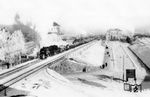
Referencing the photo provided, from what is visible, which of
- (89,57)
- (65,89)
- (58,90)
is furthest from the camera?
(89,57)

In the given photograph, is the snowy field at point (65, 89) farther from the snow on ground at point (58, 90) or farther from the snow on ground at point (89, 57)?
the snow on ground at point (89, 57)

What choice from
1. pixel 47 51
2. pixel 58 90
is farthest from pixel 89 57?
pixel 58 90

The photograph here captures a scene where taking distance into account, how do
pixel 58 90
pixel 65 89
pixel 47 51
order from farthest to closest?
1. pixel 47 51
2. pixel 65 89
3. pixel 58 90

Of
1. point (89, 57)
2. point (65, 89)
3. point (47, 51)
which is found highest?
point (47, 51)

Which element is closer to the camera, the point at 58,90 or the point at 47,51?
the point at 58,90

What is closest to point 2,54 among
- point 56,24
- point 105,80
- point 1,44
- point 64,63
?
point 1,44

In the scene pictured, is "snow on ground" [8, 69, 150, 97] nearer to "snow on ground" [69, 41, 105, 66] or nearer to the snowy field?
the snowy field

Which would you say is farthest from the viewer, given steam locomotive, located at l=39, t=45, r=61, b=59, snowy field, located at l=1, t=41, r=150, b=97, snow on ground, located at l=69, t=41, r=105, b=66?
steam locomotive, located at l=39, t=45, r=61, b=59

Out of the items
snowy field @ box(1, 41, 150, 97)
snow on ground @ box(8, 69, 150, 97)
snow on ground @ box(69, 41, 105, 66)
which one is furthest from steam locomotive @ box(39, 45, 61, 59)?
snow on ground @ box(8, 69, 150, 97)

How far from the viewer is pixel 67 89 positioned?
85.5ft

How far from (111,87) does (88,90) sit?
4035mm

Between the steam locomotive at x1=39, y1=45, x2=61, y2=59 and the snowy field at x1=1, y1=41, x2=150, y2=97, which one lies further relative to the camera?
the steam locomotive at x1=39, y1=45, x2=61, y2=59

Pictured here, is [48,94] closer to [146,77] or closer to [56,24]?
[146,77]

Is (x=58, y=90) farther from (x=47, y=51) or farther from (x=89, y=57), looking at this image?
(x=89, y=57)
